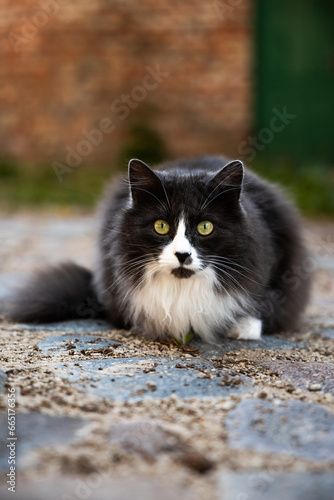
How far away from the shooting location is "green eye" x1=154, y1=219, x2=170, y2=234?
254 centimetres

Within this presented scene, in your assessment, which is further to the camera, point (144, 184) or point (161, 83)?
point (161, 83)

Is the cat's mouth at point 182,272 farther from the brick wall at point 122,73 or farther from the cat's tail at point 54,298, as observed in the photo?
the brick wall at point 122,73

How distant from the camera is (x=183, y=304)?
8.73 feet

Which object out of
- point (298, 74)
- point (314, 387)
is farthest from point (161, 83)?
point (314, 387)

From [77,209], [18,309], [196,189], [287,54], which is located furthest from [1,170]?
[196,189]

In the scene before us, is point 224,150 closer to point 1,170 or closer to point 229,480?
point 1,170

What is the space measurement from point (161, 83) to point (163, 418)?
27.2ft

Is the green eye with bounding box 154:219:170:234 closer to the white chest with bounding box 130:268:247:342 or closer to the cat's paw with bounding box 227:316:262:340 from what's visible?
the white chest with bounding box 130:268:247:342

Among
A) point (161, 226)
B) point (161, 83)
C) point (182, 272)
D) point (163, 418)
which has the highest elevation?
point (161, 83)

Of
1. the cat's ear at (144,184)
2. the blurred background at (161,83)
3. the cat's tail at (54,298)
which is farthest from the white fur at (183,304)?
the blurred background at (161,83)

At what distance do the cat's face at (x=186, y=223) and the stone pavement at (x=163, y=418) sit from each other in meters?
0.36

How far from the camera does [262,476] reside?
60.9 inches

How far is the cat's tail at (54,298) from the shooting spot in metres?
3.12

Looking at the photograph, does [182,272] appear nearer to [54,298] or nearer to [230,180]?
[230,180]
